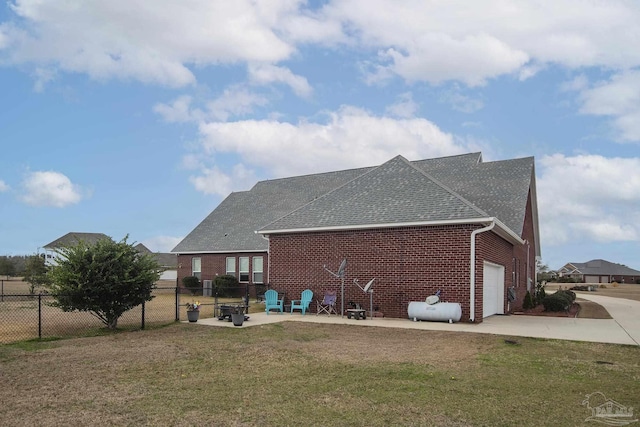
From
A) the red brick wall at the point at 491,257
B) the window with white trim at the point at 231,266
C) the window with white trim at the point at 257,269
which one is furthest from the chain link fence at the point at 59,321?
the window with white trim at the point at 231,266

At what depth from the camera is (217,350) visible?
10.1m

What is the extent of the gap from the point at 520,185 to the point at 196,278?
1890cm

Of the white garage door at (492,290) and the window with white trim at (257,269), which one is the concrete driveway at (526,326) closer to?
the white garage door at (492,290)

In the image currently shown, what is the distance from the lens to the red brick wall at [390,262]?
15625mm

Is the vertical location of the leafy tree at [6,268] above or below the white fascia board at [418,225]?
below

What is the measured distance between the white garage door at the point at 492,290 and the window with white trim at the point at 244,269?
14.2 meters

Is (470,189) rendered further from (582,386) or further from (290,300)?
(582,386)

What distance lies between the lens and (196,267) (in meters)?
31.6

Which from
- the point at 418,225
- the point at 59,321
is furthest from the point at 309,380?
the point at 59,321

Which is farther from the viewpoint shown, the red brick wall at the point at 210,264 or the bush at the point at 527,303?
the red brick wall at the point at 210,264

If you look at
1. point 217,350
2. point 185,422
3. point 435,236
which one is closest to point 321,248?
point 435,236

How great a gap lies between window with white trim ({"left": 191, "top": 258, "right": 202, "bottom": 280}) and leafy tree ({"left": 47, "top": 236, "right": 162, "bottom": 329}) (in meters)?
17.5

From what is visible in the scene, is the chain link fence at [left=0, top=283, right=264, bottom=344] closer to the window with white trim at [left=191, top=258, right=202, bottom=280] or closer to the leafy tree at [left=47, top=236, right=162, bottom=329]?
the leafy tree at [left=47, top=236, right=162, bottom=329]

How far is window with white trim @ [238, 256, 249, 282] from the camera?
94.8 feet
